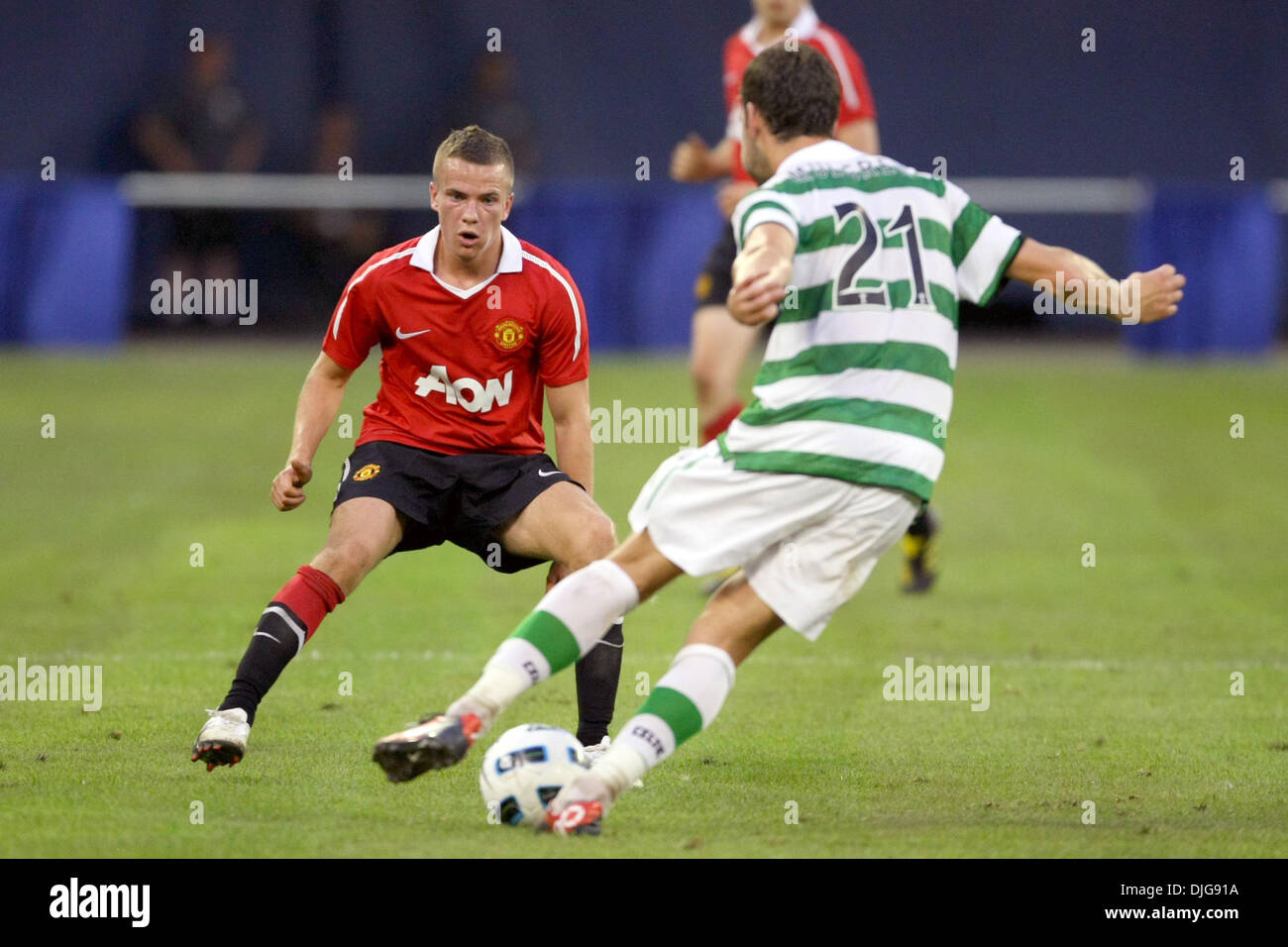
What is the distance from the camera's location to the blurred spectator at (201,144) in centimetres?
2081

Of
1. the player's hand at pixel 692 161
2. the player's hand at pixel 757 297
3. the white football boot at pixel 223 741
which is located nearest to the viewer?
the player's hand at pixel 757 297

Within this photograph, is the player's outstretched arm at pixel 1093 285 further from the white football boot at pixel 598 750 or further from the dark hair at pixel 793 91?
the white football boot at pixel 598 750

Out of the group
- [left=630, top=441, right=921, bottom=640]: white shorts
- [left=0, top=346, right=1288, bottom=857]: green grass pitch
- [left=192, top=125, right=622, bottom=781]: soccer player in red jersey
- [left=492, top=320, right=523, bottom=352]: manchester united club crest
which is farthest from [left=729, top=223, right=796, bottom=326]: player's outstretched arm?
[left=492, top=320, right=523, bottom=352]: manchester united club crest

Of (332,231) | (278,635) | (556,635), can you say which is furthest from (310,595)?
(332,231)

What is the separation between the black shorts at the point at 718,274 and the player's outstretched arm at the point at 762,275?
403cm

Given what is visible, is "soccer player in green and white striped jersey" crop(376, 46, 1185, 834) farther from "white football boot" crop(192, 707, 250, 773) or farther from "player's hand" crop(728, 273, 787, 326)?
"white football boot" crop(192, 707, 250, 773)

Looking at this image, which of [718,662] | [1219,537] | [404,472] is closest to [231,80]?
[1219,537]

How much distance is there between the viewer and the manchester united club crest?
6.09 m

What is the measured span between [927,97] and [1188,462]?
986cm

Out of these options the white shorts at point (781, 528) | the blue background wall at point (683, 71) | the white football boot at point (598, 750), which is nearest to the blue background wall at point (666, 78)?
the blue background wall at point (683, 71)

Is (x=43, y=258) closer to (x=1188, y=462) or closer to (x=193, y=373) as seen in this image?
(x=193, y=373)

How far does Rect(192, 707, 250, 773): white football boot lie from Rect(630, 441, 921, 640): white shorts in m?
1.42

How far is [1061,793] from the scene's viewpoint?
17.9 ft
